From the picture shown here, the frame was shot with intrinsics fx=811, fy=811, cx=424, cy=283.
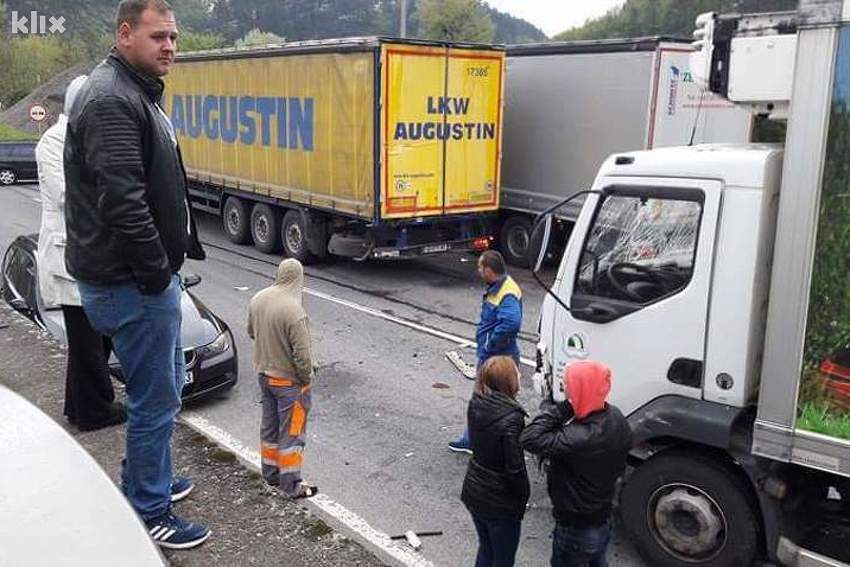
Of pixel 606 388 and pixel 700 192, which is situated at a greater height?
pixel 700 192

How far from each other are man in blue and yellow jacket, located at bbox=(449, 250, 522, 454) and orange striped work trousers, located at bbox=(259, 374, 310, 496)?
118 cm

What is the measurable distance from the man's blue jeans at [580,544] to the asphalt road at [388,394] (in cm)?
78

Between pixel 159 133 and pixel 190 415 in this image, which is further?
pixel 190 415

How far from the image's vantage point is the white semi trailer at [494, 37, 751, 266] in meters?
11.4

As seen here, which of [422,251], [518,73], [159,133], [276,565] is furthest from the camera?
[518,73]

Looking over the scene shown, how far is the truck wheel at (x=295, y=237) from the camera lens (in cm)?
1364

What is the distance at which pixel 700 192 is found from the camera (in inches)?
163

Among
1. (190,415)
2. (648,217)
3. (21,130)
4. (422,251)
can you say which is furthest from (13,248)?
(21,130)

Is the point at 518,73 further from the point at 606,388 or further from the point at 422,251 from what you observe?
the point at 606,388

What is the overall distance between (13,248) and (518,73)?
8557mm

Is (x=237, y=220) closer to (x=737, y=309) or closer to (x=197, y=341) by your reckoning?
(x=197, y=341)

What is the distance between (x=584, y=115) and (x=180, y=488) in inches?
385

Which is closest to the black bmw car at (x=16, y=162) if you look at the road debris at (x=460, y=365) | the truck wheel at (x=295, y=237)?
the truck wheel at (x=295, y=237)

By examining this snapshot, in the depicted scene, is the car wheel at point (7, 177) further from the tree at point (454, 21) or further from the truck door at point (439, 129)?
the tree at point (454, 21)
